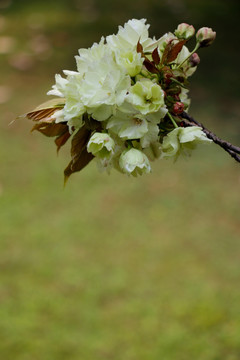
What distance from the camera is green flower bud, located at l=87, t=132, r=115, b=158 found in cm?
76

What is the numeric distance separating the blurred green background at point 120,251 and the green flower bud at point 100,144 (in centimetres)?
172

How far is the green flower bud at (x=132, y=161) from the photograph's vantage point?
2.52 ft

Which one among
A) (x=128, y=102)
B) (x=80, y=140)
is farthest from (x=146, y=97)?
(x=80, y=140)

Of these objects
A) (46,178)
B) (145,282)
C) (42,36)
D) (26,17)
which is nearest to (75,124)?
(145,282)

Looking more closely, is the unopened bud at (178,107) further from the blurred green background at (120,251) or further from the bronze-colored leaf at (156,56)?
the blurred green background at (120,251)

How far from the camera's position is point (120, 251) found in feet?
9.61

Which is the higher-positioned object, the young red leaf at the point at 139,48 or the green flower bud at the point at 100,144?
the young red leaf at the point at 139,48

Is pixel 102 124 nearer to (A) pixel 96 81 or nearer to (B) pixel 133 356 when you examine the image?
(A) pixel 96 81

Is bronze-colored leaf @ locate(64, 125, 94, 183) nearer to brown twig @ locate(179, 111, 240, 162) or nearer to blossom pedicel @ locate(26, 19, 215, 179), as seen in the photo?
blossom pedicel @ locate(26, 19, 215, 179)

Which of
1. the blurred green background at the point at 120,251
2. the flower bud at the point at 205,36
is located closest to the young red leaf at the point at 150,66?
the flower bud at the point at 205,36

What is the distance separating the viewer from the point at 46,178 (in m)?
3.57

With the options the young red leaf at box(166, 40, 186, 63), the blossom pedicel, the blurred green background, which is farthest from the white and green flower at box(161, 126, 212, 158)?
the blurred green background

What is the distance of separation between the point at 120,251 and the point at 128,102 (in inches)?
87.4

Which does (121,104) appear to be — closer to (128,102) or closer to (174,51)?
(128,102)
